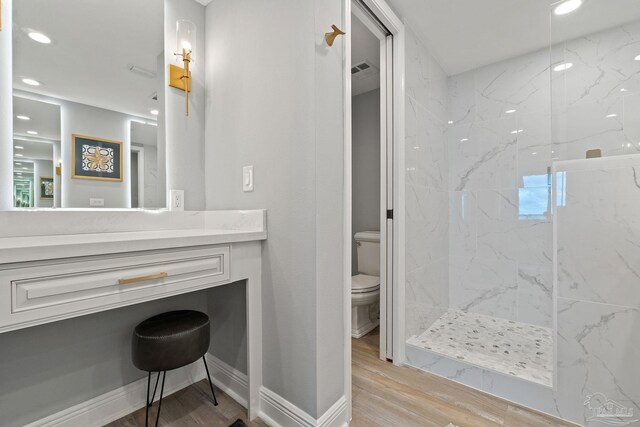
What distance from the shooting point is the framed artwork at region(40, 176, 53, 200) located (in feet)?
3.83

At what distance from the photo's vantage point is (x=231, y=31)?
1529mm

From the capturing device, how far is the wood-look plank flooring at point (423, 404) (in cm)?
133

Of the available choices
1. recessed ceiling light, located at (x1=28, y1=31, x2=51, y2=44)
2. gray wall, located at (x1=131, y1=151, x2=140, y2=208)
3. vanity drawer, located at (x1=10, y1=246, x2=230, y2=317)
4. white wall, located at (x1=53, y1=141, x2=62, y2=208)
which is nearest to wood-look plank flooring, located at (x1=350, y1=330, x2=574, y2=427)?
vanity drawer, located at (x1=10, y1=246, x2=230, y2=317)

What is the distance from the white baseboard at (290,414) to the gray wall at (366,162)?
6.10 ft

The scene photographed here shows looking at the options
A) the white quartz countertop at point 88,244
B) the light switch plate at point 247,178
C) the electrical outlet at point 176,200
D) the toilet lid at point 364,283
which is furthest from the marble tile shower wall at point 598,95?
the electrical outlet at point 176,200

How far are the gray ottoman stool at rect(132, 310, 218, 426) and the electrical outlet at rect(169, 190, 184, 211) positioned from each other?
61 centimetres

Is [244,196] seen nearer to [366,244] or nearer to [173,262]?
[173,262]

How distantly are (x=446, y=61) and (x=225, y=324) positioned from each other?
2.74m

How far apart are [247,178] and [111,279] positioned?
0.71 metres

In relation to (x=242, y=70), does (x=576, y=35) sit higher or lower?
higher

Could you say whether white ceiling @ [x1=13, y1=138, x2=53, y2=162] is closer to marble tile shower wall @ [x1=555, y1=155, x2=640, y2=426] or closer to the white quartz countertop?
the white quartz countertop

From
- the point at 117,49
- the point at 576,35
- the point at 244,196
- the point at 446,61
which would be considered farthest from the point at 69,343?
the point at 446,61

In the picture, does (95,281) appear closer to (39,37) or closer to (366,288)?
(39,37)

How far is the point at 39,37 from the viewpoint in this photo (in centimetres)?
118
